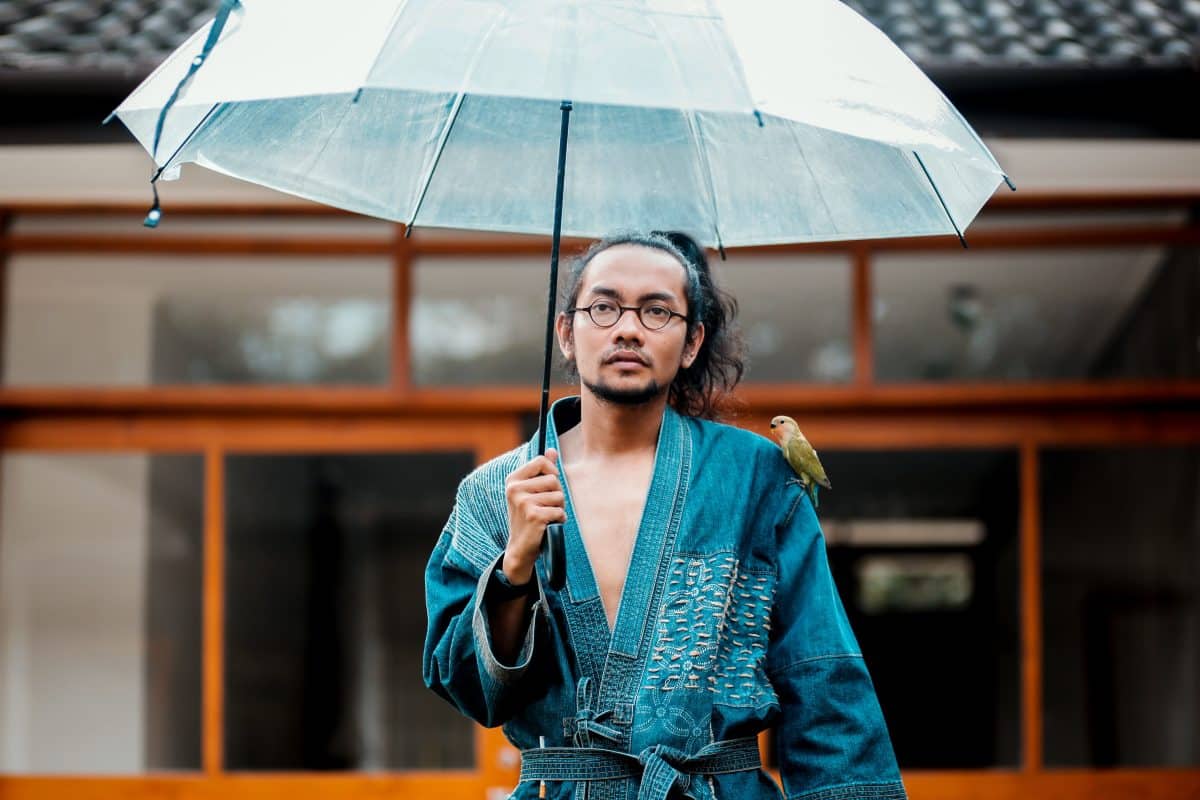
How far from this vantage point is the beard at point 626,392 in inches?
109

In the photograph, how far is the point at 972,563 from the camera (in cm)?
575

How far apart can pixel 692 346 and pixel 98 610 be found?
3600 mm

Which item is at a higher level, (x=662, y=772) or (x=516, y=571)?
(x=516, y=571)

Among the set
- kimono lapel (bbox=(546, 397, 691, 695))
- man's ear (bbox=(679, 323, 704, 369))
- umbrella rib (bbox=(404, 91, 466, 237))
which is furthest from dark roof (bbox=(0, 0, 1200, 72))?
kimono lapel (bbox=(546, 397, 691, 695))

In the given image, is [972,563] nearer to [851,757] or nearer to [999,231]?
[999,231]

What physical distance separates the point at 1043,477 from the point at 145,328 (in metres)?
3.18

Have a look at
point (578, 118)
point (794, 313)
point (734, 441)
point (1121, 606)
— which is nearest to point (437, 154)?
point (578, 118)

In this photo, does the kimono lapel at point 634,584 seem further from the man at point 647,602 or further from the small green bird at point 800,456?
the small green bird at point 800,456

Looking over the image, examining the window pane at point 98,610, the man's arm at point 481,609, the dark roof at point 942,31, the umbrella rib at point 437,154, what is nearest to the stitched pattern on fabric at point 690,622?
the man's arm at point 481,609

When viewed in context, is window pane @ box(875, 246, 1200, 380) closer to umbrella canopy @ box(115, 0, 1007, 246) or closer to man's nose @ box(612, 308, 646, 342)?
umbrella canopy @ box(115, 0, 1007, 246)

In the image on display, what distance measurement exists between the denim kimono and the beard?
0.13 m

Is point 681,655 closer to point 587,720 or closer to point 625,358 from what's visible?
point 587,720

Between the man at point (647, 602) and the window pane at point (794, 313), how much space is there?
281 centimetres

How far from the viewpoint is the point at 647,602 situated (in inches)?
106
